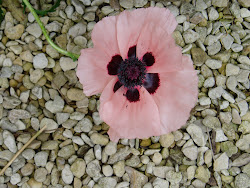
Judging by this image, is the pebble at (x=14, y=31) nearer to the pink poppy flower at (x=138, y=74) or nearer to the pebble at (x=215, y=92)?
the pink poppy flower at (x=138, y=74)

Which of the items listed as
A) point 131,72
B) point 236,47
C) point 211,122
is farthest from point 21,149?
point 236,47

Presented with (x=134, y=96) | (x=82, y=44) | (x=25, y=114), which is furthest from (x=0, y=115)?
(x=134, y=96)

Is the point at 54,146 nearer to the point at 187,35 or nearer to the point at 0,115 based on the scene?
the point at 0,115

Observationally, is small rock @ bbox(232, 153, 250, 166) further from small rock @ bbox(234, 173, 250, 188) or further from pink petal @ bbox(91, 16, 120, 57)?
pink petal @ bbox(91, 16, 120, 57)

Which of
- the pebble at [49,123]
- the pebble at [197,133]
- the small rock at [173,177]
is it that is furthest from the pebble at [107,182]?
the pebble at [197,133]

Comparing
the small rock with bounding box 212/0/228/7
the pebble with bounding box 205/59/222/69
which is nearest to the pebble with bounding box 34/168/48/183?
the pebble with bounding box 205/59/222/69

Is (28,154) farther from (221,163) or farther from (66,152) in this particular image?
(221,163)
